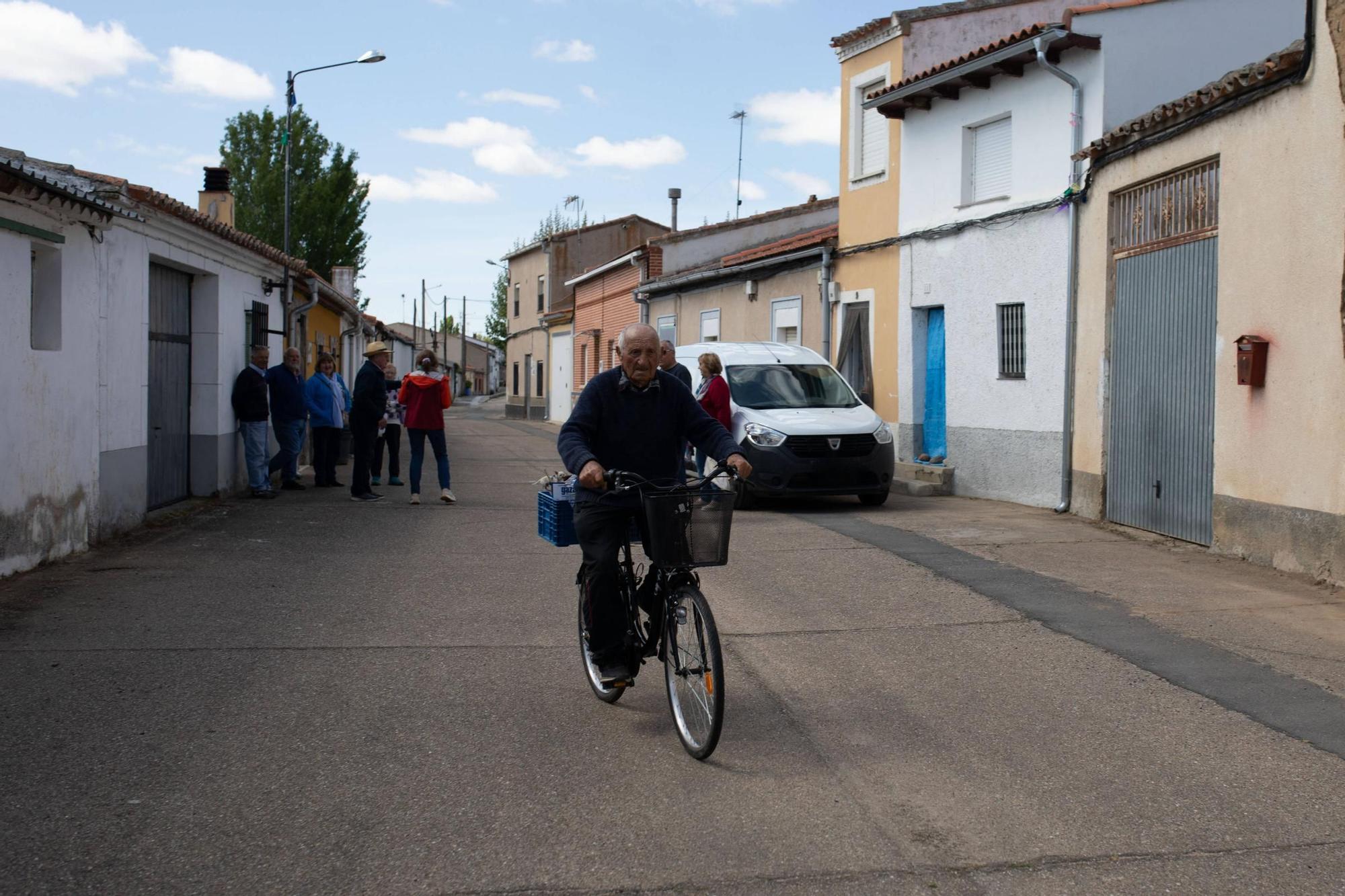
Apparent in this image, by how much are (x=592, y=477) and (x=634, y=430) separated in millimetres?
538

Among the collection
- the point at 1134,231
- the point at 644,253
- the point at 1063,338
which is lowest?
the point at 1063,338

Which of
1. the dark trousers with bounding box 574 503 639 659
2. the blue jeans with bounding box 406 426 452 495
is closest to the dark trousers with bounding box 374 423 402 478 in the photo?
the blue jeans with bounding box 406 426 452 495

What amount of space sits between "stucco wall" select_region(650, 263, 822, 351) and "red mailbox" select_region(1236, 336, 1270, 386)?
10.1m

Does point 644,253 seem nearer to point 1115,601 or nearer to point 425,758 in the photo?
point 1115,601

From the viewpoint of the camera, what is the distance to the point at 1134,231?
39.7 feet

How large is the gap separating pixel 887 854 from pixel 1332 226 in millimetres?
6904

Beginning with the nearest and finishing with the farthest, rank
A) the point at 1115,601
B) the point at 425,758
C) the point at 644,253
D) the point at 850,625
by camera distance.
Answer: the point at 425,758
the point at 850,625
the point at 1115,601
the point at 644,253

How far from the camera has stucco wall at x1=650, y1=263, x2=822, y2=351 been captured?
2064cm

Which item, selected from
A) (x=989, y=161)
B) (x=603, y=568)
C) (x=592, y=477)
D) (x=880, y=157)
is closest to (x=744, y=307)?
(x=880, y=157)

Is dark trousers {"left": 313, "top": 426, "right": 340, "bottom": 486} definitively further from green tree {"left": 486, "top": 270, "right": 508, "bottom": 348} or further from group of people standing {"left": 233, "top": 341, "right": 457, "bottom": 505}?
green tree {"left": 486, "top": 270, "right": 508, "bottom": 348}

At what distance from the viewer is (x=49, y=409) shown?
373 inches

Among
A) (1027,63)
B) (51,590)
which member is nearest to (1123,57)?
(1027,63)

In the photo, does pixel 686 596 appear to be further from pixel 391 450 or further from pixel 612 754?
pixel 391 450

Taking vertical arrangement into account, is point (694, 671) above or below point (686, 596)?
below
